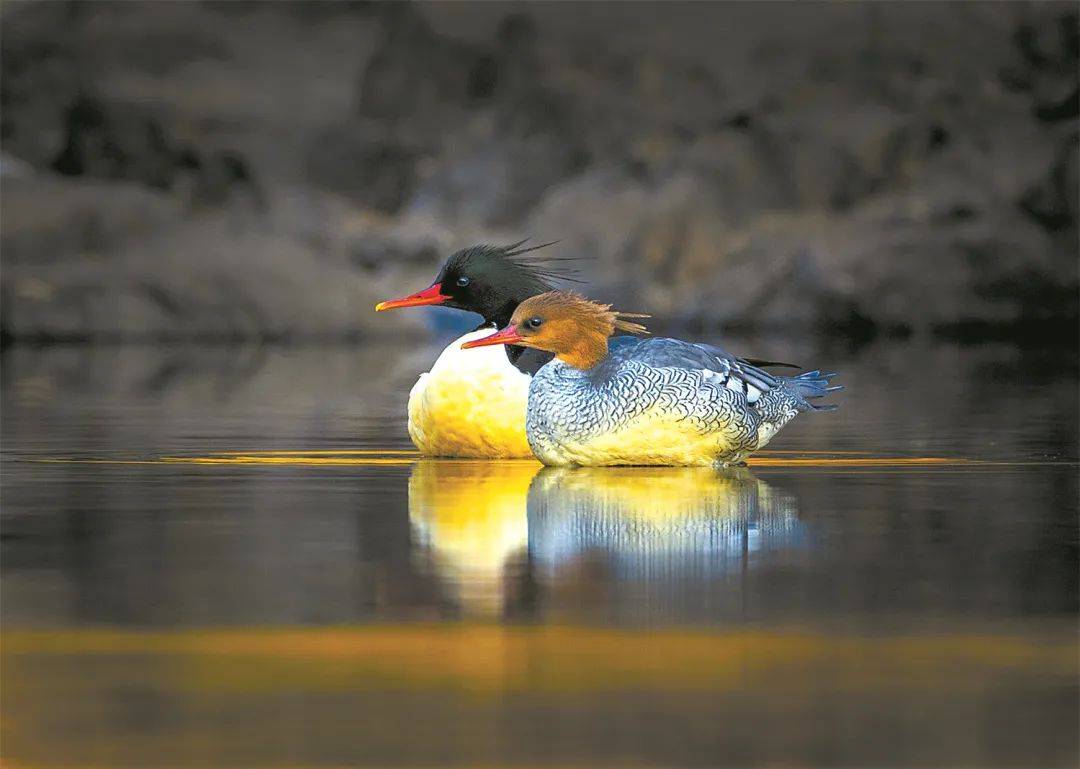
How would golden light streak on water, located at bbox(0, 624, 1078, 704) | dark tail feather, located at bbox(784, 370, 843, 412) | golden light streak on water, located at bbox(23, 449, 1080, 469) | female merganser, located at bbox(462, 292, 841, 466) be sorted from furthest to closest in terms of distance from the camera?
dark tail feather, located at bbox(784, 370, 843, 412)
golden light streak on water, located at bbox(23, 449, 1080, 469)
female merganser, located at bbox(462, 292, 841, 466)
golden light streak on water, located at bbox(0, 624, 1078, 704)

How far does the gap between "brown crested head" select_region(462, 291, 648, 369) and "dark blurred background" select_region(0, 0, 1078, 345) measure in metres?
16.2

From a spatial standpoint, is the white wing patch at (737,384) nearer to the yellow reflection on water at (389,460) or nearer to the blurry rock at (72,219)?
the yellow reflection on water at (389,460)

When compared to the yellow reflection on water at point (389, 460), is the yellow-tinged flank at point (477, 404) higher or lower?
higher

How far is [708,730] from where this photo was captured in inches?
123

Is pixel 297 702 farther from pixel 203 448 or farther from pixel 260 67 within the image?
pixel 260 67

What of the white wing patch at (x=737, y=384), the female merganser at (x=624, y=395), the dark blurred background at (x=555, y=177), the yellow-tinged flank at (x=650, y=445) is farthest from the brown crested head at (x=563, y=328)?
the dark blurred background at (x=555, y=177)

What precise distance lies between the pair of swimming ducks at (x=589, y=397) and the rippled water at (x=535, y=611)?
5.3 inches

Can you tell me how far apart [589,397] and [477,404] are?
893mm

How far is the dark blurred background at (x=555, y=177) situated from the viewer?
77.6ft

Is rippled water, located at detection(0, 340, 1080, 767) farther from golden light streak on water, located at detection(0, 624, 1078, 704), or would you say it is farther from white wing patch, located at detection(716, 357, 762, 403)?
white wing patch, located at detection(716, 357, 762, 403)

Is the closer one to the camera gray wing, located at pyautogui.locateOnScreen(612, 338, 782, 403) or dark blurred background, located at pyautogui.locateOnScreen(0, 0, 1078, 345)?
gray wing, located at pyautogui.locateOnScreen(612, 338, 782, 403)

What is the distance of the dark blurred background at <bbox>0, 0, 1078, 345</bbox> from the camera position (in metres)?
23.6

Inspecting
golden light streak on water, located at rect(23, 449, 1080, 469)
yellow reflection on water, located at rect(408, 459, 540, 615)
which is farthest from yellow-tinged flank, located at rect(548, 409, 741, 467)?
golden light streak on water, located at rect(23, 449, 1080, 469)

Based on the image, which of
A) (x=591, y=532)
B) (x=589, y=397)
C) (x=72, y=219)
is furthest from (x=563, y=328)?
(x=72, y=219)
